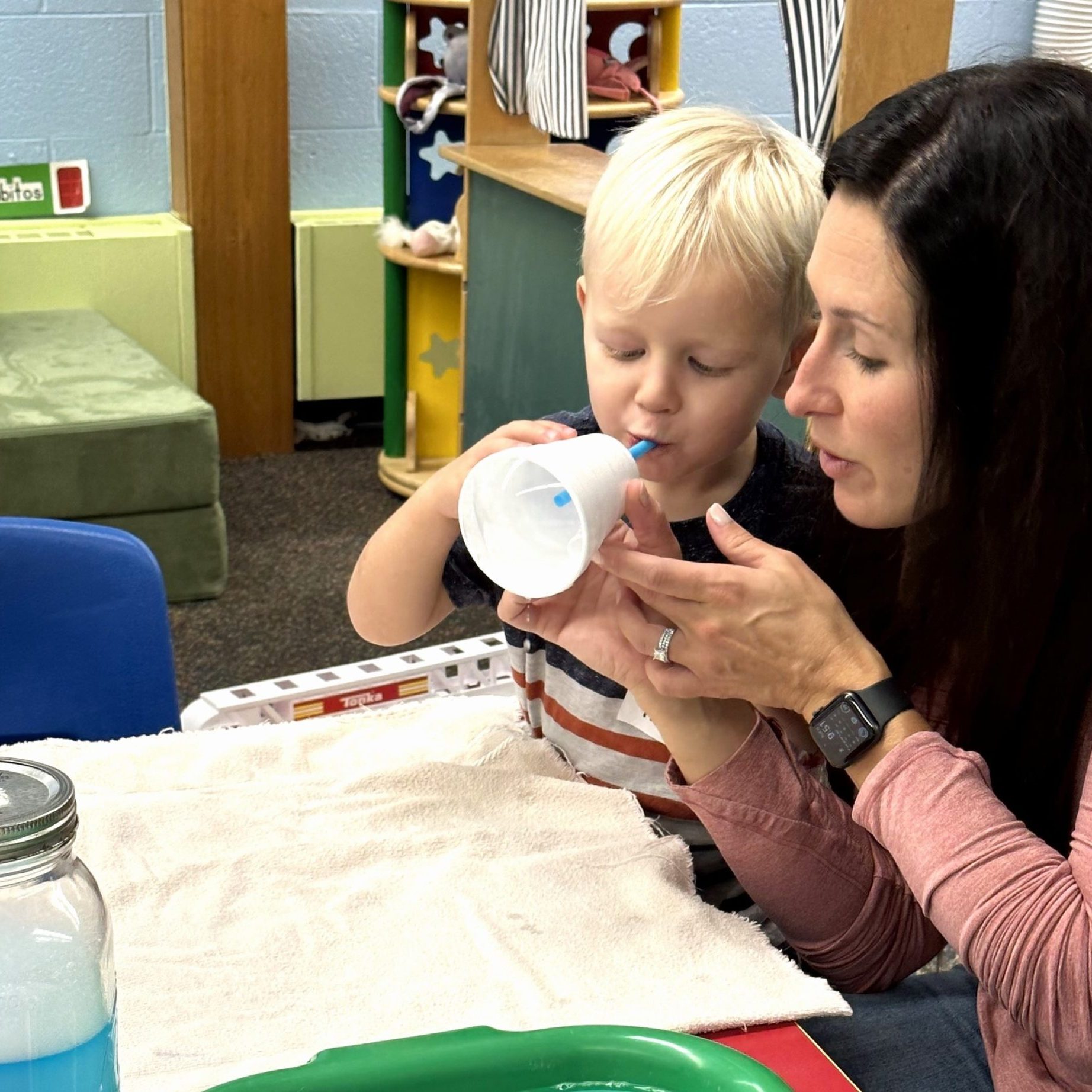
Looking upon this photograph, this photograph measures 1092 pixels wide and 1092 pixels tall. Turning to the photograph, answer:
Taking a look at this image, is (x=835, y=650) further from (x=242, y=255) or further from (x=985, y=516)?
(x=242, y=255)

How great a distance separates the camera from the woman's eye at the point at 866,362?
37.7 inches

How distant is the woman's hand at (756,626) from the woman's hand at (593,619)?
0.18ft

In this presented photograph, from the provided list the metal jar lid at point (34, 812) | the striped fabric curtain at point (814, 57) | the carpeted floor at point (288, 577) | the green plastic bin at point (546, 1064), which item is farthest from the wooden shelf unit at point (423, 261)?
the metal jar lid at point (34, 812)

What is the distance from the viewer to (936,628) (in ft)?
3.46

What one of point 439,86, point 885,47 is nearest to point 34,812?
point 885,47

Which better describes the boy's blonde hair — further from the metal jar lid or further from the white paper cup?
the metal jar lid

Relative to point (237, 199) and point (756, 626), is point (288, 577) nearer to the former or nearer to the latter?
point (237, 199)

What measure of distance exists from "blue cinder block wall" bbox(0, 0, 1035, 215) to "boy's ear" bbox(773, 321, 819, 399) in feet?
9.37

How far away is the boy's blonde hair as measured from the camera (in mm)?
1107

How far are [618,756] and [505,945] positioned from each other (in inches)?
12.6

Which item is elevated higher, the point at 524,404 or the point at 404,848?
the point at 404,848

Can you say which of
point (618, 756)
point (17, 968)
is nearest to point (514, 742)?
point (618, 756)

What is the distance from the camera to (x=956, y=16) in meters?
4.72

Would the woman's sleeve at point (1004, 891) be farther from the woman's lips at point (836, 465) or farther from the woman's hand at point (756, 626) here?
the woman's lips at point (836, 465)
